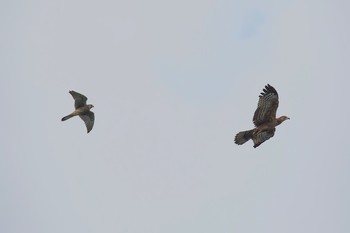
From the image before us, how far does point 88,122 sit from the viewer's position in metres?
36.2

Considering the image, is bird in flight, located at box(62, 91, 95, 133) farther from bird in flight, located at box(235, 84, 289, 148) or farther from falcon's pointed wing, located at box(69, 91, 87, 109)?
bird in flight, located at box(235, 84, 289, 148)

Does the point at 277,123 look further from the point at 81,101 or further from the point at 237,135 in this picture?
the point at 81,101

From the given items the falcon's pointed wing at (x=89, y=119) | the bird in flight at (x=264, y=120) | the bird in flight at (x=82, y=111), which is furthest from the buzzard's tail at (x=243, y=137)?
the falcon's pointed wing at (x=89, y=119)

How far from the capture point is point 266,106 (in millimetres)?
29828

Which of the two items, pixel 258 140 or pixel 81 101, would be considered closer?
pixel 258 140

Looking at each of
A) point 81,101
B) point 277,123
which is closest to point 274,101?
point 277,123

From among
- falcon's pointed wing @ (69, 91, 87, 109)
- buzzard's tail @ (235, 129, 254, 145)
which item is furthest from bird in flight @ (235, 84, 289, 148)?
falcon's pointed wing @ (69, 91, 87, 109)

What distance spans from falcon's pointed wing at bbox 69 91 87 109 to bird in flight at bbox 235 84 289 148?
9.04 meters

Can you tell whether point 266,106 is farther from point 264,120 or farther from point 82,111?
point 82,111

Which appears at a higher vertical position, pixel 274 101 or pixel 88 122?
pixel 88 122

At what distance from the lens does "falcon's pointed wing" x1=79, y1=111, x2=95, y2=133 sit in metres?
36.0

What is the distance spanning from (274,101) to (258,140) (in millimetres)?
1740

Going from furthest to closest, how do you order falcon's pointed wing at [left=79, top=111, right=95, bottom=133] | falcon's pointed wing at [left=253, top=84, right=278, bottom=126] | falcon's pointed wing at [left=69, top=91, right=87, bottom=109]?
falcon's pointed wing at [left=79, top=111, right=95, bottom=133], falcon's pointed wing at [left=69, top=91, right=87, bottom=109], falcon's pointed wing at [left=253, top=84, right=278, bottom=126]

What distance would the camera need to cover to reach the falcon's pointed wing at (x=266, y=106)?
29609 millimetres
